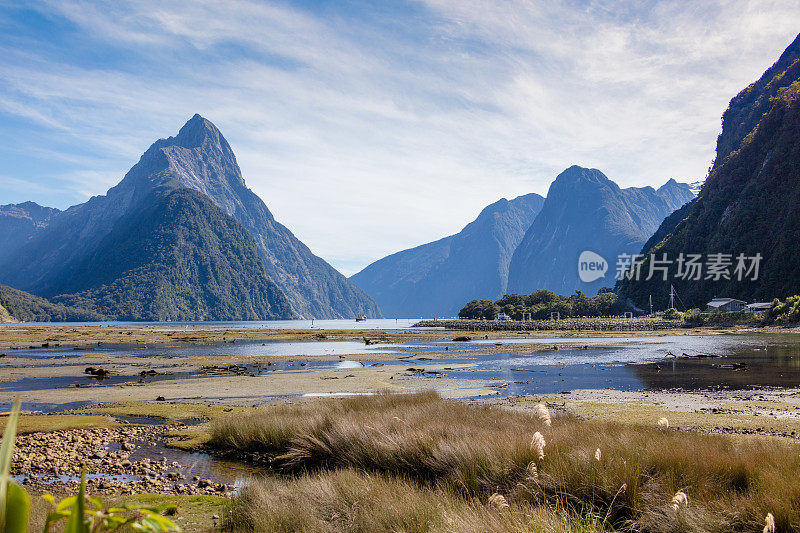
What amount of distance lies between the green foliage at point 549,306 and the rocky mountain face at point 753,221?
8157 millimetres

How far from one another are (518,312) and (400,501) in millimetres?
134924

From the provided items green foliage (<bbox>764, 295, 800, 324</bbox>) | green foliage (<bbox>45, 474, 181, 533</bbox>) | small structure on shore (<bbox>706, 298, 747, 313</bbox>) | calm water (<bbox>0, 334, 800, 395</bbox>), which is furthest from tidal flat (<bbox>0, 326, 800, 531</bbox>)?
small structure on shore (<bbox>706, 298, 747, 313</bbox>)

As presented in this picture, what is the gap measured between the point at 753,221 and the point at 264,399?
108 m

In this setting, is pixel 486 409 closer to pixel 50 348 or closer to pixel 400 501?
pixel 400 501

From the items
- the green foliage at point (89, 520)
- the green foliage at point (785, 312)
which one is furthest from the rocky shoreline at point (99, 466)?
the green foliage at point (785, 312)

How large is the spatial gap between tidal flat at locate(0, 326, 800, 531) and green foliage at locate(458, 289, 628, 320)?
94323 mm

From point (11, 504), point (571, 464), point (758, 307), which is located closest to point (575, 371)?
point (571, 464)

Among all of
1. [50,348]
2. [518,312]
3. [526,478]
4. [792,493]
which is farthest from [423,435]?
[518,312]

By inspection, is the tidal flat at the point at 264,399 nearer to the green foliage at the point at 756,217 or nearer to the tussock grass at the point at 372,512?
the tussock grass at the point at 372,512

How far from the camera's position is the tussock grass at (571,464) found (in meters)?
5.95

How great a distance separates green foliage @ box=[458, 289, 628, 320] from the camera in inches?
5320

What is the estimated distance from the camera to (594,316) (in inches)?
5458

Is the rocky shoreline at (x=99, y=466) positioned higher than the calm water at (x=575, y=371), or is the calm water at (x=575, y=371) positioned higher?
the rocky shoreline at (x=99, y=466)

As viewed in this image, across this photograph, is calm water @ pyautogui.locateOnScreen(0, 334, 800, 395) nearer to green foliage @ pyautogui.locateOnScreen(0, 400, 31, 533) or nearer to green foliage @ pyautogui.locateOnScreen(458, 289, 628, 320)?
green foliage @ pyautogui.locateOnScreen(0, 400, 31, 533)
